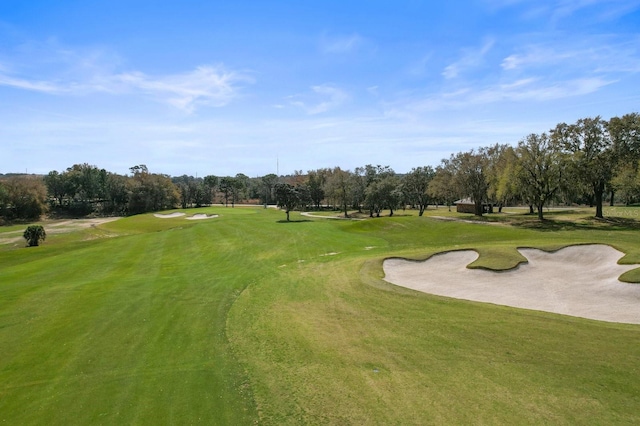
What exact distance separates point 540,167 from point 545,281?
30.6 m

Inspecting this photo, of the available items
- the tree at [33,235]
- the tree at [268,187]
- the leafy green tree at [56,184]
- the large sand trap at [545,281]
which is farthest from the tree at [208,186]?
the large sand trap at [545,281]

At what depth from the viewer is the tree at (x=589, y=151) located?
45.1 meters

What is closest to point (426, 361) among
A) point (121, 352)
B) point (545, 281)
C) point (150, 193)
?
point (121, 352)

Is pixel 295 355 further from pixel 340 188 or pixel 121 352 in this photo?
pixel 340 188

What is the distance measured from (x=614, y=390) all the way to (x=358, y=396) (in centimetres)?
658

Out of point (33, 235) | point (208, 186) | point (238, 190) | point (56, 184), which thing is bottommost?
point (33, 235)

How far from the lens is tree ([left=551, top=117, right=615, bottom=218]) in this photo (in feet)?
148

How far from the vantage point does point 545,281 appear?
21672 millimetres

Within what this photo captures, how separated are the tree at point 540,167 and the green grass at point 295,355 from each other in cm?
2548

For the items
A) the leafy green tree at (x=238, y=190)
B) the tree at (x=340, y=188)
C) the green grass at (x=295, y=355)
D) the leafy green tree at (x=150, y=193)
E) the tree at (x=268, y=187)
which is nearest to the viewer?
the green grass at (x=295, y=355)

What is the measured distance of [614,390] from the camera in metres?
9.39

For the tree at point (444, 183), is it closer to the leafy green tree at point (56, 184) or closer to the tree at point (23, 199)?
the tree at point (23, 199)

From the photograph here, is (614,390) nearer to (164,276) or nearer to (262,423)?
(262,423)

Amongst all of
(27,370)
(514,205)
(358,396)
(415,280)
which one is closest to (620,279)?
(415,280)
